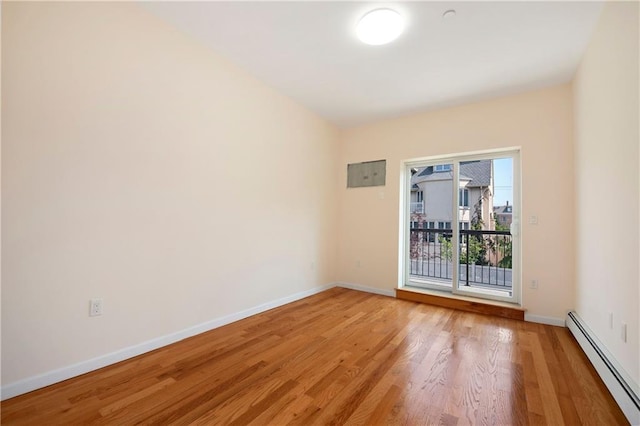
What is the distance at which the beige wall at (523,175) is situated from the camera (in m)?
2.97

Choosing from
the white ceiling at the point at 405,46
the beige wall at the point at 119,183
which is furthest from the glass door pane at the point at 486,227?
the beige wall at the point at 119,183

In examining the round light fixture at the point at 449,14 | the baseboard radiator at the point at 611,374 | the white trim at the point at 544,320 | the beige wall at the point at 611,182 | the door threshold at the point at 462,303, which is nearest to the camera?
the baseboard radiator at the point at 611,374

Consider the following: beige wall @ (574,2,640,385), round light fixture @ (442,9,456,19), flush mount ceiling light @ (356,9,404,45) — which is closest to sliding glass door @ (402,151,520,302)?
beige wall @ (574,2,640,385)

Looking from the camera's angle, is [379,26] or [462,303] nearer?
[379,26]

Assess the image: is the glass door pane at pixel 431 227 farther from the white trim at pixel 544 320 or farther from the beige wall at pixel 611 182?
the beige wall at pixel 611 182

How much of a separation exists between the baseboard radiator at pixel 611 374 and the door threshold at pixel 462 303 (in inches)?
25.1

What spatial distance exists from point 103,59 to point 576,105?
435 centimetres

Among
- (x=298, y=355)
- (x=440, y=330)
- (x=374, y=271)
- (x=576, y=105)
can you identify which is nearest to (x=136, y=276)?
(x=298, y=355)

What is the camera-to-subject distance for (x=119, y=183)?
2033 millimetres

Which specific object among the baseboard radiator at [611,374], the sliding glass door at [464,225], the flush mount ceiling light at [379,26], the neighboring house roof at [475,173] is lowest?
the baseboard radiator at [611,374]

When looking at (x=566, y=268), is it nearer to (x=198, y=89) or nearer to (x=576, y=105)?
(x=576, y=105)

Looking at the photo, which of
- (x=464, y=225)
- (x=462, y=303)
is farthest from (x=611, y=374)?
(x=464, y=225)

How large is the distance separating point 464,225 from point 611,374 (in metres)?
2.23

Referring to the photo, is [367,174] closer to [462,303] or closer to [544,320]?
[462,303]
